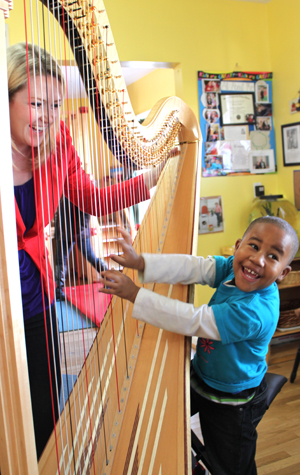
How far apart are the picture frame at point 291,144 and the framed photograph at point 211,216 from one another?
0.60 m

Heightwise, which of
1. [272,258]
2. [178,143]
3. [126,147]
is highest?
[178,143]

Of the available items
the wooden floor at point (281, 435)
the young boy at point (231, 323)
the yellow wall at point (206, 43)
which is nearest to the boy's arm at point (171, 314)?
the young boy at point (231, 323)

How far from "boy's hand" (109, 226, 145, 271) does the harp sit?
13cm

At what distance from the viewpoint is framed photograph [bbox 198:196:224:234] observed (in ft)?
10.3

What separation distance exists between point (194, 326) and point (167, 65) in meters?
2.49

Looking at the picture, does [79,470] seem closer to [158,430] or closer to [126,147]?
[158,430]

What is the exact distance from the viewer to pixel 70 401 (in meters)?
0.86

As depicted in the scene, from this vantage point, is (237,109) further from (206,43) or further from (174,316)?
(174,316)

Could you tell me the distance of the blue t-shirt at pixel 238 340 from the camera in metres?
1.01

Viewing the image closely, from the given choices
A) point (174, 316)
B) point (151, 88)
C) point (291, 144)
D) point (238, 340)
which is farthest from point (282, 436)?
point (151, 88)

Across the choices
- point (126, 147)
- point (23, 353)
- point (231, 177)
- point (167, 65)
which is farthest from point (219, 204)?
point (23, 353)

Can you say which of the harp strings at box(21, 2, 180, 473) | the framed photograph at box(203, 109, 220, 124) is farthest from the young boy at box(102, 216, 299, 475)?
the framed photograph at box(203, 109, 220, 124)

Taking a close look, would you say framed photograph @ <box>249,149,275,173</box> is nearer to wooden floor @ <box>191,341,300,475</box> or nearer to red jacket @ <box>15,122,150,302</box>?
wooden floor @ <box>191,341,300,475</box>

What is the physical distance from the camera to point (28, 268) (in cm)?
96
